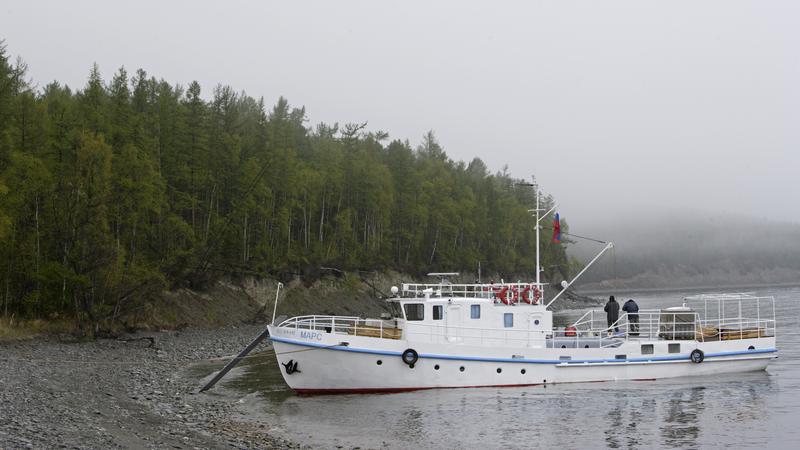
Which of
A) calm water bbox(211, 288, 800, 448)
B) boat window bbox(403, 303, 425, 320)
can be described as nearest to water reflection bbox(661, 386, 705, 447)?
calm water bbox(211, 288, 800, 448)

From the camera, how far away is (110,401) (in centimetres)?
2025

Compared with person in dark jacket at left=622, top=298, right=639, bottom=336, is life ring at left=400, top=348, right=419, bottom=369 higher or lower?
lower

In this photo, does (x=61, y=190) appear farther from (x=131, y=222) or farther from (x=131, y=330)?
(x=131, y=330)

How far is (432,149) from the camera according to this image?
347 ft

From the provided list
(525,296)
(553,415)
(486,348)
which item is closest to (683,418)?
(553,415)

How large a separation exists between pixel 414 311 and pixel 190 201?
3088 cm

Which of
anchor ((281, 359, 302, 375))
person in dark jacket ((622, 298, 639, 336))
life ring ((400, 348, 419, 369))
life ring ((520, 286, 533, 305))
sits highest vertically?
life ring ((520, 286, 533, 305))

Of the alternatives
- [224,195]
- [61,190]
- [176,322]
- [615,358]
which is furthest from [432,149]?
[615,358]

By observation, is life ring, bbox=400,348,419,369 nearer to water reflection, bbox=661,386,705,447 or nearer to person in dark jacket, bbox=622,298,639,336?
water reflection, bbox=661,386,705,447

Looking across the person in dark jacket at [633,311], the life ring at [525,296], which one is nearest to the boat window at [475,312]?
the life ring at [525,296]

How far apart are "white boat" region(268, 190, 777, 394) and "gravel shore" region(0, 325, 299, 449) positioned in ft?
11.9

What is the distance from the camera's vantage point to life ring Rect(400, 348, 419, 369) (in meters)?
24.3

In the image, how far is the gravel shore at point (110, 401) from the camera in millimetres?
15016

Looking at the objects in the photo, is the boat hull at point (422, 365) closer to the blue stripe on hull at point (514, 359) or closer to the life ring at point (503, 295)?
the blue stripe on hull at point (514, 359)
